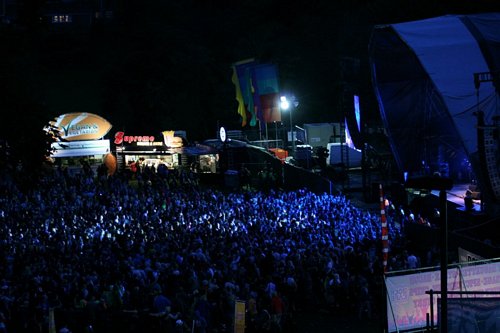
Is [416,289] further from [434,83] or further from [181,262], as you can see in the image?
[434,83]

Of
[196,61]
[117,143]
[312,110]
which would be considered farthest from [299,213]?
[312,110]

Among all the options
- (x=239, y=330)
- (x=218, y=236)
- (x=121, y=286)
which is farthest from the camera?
(x=218, y=236)

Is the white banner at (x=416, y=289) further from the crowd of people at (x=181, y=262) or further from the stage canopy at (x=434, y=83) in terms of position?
the stage canopy at (x=434, y=83)

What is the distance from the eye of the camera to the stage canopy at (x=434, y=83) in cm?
2139

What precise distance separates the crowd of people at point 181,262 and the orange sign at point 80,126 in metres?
13.3

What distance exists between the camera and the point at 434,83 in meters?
21.9

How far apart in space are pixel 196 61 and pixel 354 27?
12.6 m

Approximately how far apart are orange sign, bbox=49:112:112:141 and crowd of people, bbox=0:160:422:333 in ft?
43.5

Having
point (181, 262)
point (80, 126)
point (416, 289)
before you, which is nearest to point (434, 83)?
point (181, 262)

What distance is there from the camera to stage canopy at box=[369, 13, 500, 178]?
70.2 feet

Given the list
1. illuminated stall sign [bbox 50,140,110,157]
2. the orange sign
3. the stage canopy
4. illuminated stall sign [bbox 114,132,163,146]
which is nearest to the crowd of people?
the stage canopy

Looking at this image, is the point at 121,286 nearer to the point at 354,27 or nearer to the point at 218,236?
the point at 218,236

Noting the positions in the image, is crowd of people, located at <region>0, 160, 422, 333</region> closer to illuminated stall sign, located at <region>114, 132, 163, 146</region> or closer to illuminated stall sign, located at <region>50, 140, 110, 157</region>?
illuminated stall sign, located at <region>50, 140, 110, 157</region>

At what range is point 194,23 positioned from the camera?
192 feet
